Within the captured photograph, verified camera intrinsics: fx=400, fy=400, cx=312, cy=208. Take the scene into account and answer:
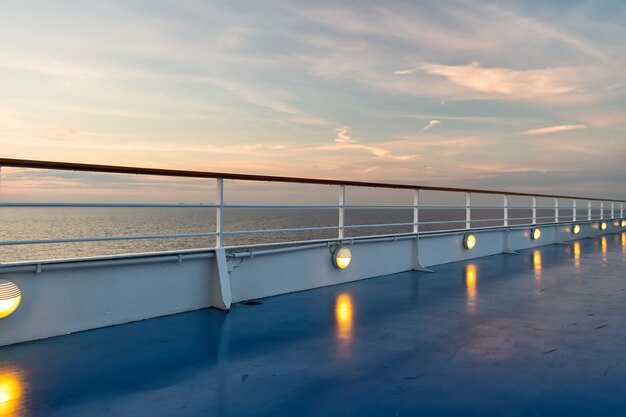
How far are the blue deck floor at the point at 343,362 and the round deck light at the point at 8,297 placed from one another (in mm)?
211

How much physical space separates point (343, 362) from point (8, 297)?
1763mm

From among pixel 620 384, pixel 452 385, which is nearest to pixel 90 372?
pixel 452 385

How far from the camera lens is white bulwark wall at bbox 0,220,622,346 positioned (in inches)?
90.2

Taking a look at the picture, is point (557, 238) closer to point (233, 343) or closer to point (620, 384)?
point (620, 384)

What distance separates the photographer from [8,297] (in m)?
2.09

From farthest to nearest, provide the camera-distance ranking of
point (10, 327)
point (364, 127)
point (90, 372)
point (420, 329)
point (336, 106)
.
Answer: point (364, 127) → point (336, 106) → point (420, 329) → point (10, 327) → point (90, 372)

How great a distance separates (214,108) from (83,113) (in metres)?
3.49

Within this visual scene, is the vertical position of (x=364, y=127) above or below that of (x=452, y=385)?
above

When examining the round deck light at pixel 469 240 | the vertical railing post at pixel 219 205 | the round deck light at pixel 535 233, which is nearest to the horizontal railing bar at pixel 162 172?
the vertical railing post at pixel 219 205

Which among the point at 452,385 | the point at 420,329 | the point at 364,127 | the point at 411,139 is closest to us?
the point at 452,385

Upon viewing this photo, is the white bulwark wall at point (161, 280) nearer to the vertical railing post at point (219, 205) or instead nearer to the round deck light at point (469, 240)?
the vertical railing post at point (219, 205)

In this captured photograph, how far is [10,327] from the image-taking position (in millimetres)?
2193

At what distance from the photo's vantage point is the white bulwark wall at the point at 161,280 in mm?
2291

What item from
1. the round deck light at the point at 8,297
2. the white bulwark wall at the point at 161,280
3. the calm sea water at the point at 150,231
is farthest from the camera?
the calm sea water at the point at 150,231
